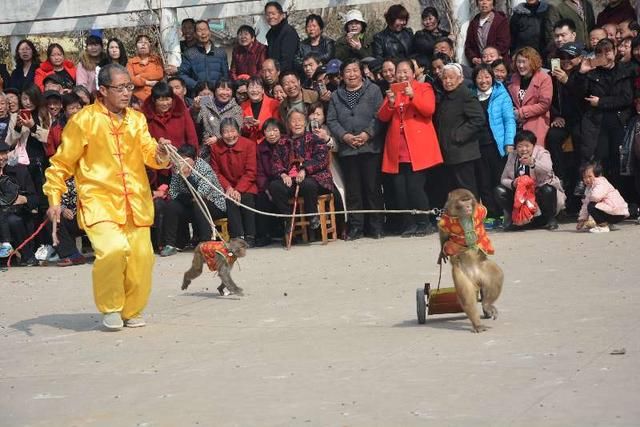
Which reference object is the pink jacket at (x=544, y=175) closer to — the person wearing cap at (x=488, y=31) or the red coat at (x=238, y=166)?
the person wearing cap at (x=488, y=31)

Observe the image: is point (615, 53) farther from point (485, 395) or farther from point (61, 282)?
point (485, 395)

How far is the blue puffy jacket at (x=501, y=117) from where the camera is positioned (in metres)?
14.4

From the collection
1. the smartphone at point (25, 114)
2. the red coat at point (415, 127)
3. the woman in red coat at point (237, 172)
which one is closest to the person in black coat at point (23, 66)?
the smartphone at point (25, 114)

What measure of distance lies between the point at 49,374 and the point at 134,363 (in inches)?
22.0

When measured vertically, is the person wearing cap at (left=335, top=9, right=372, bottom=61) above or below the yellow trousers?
above

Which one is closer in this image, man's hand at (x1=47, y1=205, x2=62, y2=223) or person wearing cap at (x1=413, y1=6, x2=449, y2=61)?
man's hand at (x1=47, y1=205, x2=62, y2=223)

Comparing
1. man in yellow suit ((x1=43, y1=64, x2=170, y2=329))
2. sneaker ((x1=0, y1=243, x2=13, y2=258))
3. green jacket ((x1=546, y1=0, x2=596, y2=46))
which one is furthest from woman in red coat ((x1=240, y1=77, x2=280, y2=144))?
man in yellow suit ((x1=43, y1=64, x2=170, y2=329))

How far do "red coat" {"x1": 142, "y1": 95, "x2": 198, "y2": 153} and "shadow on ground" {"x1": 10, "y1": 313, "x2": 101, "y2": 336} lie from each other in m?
4.25

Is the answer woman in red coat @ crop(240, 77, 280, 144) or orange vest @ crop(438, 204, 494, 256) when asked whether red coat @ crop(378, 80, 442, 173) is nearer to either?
woman in red coat @ crop(240, 77, 280, 144)

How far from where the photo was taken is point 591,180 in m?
13.6

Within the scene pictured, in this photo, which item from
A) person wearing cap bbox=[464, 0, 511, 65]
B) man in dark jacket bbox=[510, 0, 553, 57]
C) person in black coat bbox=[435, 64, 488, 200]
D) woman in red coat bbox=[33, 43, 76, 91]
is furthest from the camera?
woman in red coat bbox=[33, 43, 76, 91]

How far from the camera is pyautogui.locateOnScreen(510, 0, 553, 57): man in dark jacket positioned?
15.1 meters

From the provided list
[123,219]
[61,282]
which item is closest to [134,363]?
[123,219]

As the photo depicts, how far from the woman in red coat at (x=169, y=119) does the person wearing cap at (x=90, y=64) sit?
5.35ft
